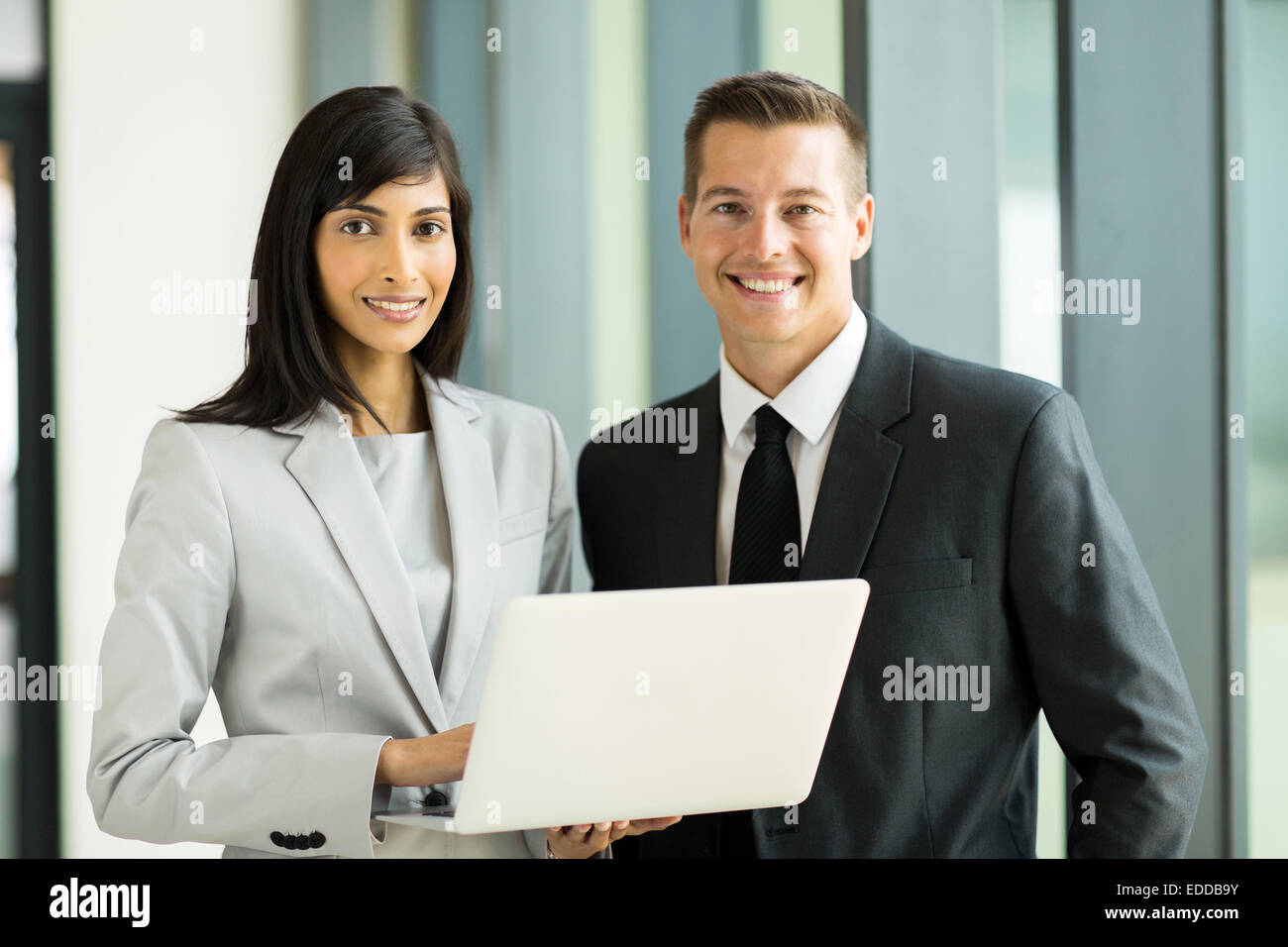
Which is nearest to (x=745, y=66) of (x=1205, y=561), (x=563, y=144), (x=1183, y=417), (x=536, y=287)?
(x=563, y=144)

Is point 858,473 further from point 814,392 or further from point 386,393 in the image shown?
point 386,393

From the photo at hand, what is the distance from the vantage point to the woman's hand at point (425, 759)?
1485 millimetres

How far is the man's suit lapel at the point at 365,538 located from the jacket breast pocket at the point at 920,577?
2.19ft

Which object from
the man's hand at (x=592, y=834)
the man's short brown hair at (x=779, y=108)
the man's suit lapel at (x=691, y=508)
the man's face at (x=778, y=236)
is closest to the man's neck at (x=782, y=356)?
the man's face at (x=778, y=236)

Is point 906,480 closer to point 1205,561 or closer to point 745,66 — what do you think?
point 1205,561

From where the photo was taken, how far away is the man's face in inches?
72.1

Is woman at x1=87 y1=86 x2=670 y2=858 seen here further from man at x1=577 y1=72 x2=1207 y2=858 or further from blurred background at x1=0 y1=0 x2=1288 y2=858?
blurred background at x1=0 y1=0 x2=1288 y2=858

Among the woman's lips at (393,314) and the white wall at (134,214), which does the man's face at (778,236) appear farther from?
the white wall at (134,214)

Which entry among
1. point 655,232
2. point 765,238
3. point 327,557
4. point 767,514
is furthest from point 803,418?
point 655,232

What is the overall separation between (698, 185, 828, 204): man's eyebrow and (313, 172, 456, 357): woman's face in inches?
17.4

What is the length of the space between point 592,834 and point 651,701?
1.27 feet

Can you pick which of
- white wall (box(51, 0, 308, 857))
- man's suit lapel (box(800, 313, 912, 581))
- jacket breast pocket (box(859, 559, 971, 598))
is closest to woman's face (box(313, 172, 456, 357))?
man's suit lapel (box(800, 313, 912, 581))
